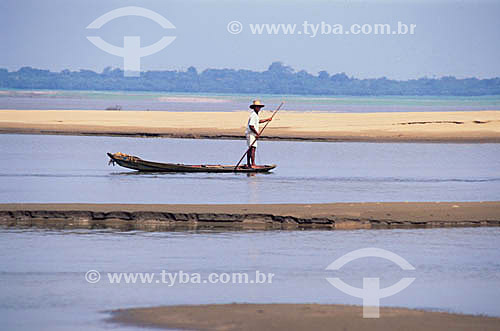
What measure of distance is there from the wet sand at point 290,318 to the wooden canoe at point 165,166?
11.5 meters

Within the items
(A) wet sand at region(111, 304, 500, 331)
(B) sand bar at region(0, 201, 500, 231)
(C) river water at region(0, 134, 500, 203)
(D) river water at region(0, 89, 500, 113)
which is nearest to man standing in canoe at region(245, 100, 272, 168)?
(C) river water at region(0, 134, 500, 203)

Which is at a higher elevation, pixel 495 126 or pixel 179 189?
pixel 495 126

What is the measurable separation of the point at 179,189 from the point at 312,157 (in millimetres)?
9703

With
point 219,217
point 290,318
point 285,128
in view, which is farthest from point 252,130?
point 285,128

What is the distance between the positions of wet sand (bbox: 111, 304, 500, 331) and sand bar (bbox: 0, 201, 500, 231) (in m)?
4.56

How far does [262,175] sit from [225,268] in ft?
33.8

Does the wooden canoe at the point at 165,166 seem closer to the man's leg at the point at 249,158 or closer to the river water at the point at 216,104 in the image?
the man's leg at the point at 249,158

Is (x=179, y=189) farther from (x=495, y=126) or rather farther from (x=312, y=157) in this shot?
(x=495, y=126)

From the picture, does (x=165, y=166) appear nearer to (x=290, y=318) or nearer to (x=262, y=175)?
(x=262, y=175)

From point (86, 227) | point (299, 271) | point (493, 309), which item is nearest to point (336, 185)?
point (86, 227)

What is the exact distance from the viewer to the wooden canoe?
66.7ft

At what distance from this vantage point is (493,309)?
8.95 meters

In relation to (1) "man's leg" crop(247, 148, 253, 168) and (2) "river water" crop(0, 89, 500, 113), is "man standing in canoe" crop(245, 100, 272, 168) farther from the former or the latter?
(2) "river water" crop(0, 89, 500, 113)

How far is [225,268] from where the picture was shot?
10695mm
